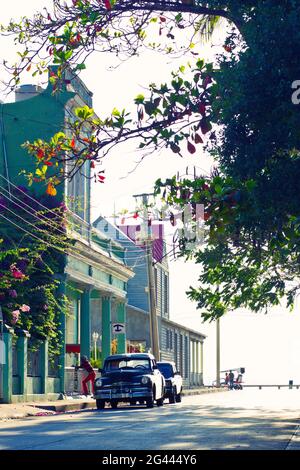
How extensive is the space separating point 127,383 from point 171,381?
23.7 ft

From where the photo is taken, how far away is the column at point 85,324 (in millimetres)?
40594

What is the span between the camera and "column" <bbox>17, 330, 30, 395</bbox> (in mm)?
31000

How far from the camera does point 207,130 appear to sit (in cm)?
1453

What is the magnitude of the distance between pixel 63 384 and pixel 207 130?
927 inches

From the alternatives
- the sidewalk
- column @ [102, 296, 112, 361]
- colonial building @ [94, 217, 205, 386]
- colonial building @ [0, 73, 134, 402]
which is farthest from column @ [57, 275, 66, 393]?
colonial building @ [94, 217, 205, 386]

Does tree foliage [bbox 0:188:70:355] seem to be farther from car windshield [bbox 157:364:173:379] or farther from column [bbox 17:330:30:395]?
car windshield [bbox 157:364:173:379]

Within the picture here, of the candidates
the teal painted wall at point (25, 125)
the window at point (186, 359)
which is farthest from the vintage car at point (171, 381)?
the window at point (186, 359)

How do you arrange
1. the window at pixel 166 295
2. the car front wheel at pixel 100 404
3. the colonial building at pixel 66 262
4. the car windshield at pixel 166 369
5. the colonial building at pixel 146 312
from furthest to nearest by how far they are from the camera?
the window at pixel 166 295, the colonial building at pixel 146 312, the car windshield at pixel 166 369, the colonial building at pixel 66 262, the car front wheel at pixel 100 404

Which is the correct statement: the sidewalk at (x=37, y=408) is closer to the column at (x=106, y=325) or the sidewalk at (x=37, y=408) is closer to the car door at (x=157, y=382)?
the car door at (x=157, y=382)

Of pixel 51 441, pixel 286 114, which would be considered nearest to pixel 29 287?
pixel 51 441

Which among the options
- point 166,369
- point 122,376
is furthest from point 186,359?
point 122,376

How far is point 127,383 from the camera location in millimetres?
29938

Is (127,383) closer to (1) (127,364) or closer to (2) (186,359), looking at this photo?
(1) (127,364)
